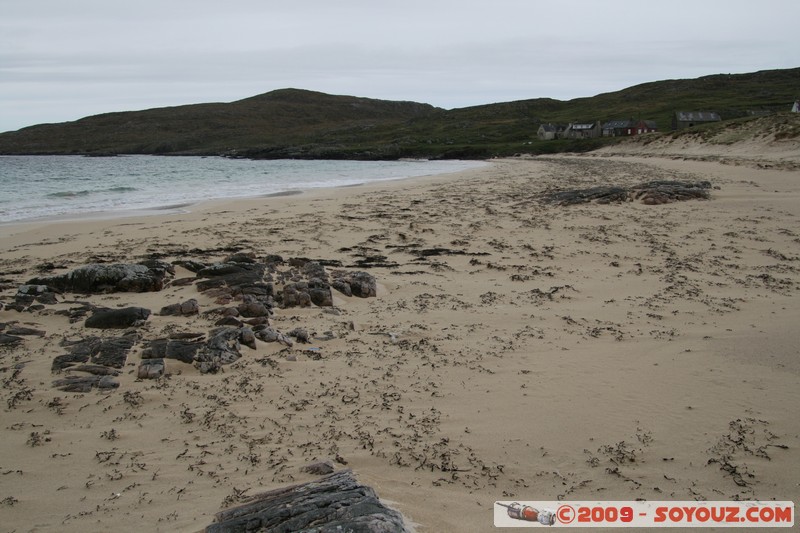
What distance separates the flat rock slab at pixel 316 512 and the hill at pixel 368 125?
70.9m

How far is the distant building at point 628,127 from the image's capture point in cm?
8044

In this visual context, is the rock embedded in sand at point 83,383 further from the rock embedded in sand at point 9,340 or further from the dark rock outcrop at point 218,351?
the rock embedded in sand at point 9,340

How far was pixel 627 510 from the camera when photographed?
347cm

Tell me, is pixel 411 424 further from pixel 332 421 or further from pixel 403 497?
pixel 403 497

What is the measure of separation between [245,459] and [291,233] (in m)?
10.00

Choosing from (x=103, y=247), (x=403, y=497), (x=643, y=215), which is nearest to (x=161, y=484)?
(x=403, y=497)

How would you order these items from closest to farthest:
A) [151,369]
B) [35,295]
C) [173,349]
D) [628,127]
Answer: [151,369] < [173,349] < [35,295] < [628,127]

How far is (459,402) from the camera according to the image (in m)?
4.88

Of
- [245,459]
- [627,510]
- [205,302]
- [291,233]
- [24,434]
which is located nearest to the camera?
[627,510]

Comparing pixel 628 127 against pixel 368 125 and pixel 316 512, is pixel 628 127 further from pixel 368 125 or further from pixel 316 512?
pixel 316 512

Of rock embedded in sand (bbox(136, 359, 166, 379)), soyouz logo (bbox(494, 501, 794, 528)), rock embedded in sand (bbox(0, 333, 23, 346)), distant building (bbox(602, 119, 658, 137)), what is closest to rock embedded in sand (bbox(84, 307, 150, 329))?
rock embedded in sand (bbox(0, 333, 23, 346))

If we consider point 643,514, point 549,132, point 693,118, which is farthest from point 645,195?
point 549,132

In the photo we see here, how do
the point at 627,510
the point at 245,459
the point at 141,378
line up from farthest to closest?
1. the point at 141,378
2. the point at 245,459
3. the point at 627,510

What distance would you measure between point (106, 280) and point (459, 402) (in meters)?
6.09
